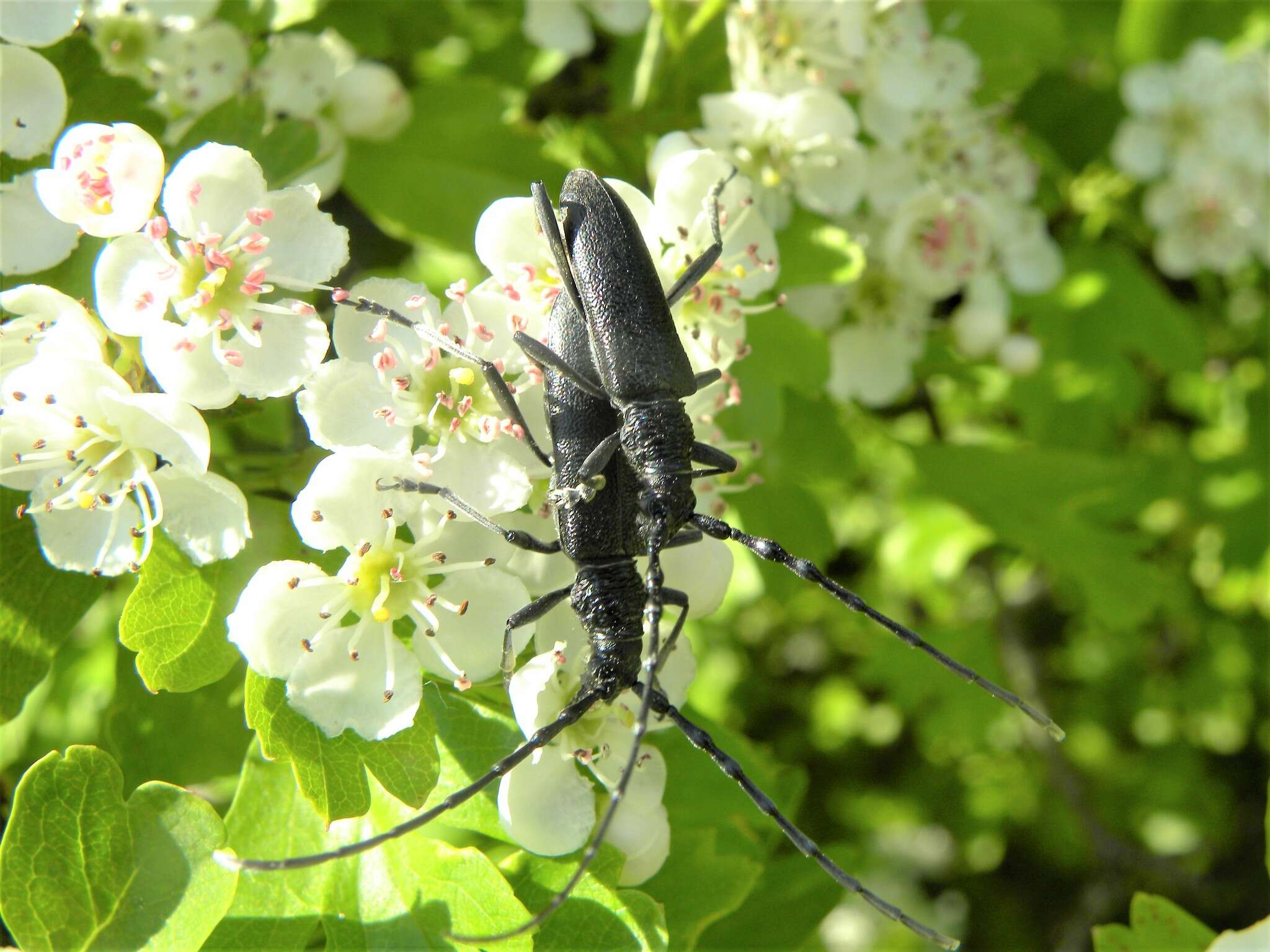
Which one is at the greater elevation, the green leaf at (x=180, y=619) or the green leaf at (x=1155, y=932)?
the green leaf at (x=180, y=619)

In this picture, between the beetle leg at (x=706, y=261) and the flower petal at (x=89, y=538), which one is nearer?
the flower petal at (x=89, y=538)

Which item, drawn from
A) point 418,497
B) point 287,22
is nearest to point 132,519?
point 418,497

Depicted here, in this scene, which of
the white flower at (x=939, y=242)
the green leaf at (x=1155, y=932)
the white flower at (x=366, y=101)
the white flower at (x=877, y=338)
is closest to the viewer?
the green leaf at (x=1155, y=932)

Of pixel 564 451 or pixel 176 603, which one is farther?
pixel 564 451

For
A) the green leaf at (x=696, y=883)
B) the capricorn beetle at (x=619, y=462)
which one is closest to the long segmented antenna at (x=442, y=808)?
the capricorn beetle at (x=619, y=462)

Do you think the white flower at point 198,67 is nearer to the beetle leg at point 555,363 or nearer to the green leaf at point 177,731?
the beetle leg at point 555,363

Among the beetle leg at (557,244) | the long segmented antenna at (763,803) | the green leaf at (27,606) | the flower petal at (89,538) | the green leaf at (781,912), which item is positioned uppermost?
the beetle leg at (557,244)

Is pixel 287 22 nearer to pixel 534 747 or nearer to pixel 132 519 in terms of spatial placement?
pixel 132 519
